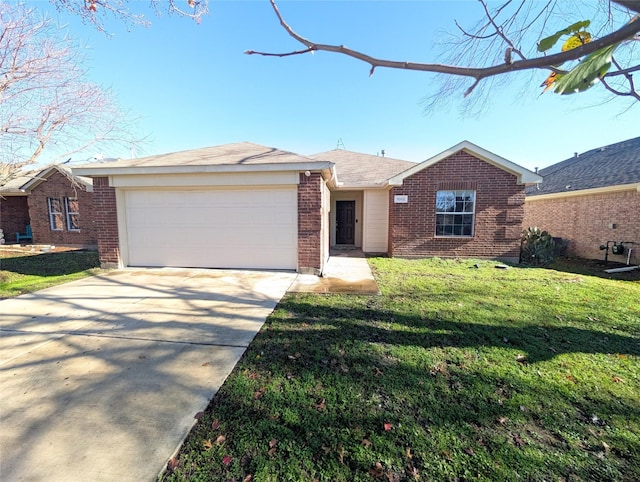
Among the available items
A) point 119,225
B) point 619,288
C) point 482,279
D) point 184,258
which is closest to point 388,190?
point 482,279

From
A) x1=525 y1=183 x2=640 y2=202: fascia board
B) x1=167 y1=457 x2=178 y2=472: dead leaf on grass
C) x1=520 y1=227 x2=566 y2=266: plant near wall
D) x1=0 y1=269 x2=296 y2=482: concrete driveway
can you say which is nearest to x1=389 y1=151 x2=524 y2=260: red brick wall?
x1=520 y1=227 x2=566 y2=266: plant near wall

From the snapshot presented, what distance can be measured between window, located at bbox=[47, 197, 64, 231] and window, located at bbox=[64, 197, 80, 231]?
1.22ft

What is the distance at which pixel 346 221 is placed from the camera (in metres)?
13.2

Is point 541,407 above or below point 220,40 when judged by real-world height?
below

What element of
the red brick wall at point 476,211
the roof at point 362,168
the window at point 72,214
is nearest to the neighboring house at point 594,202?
the red brick wall at point 476,211

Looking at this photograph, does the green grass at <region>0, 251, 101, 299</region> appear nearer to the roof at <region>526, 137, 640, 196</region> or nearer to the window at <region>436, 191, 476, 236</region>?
the window at <region>436, 191, 476, 236</region>

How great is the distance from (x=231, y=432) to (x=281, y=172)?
575 centimetres

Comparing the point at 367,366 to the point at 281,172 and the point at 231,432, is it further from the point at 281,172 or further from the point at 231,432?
the point at 281,172

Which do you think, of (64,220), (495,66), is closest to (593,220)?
(495,66)

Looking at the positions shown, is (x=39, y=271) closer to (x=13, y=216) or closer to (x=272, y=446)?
(x=272, y=446)

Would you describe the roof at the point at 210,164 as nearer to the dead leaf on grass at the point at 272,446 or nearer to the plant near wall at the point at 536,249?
the dead leaf on grass at the point at 272,446

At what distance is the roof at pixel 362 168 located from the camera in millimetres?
11672

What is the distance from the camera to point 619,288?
253 inches

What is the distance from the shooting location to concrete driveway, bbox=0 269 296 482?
1900mm
